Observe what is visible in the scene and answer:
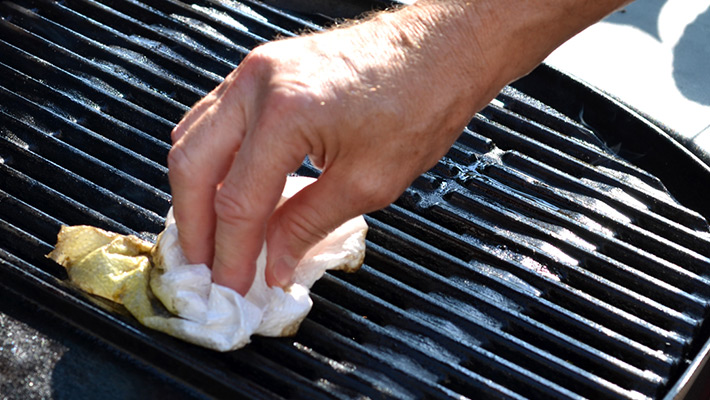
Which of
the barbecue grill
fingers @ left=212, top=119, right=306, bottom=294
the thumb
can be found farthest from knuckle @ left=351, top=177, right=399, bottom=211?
the barbecue grill

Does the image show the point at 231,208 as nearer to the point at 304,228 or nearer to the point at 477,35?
the point at 304,228

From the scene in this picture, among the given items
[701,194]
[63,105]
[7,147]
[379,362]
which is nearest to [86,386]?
[379,362]

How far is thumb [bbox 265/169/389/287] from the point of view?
1363 mm

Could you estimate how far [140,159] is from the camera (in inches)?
70.1

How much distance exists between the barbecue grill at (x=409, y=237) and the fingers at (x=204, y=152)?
10.1 inches

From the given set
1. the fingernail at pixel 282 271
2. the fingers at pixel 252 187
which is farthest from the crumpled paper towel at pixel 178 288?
the fingers at pixel 252 187

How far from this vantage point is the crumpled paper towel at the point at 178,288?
56.1 inches

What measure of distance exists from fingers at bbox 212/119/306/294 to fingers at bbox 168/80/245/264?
0.04 meters

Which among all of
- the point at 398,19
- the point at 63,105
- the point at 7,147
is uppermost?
the point at 398,19

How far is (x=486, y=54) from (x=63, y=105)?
3.29ft

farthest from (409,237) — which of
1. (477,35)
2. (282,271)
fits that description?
(477,35)

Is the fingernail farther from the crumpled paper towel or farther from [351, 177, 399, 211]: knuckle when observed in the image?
[351, 177, 399, 211]: knuckle

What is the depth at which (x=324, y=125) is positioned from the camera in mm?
1287

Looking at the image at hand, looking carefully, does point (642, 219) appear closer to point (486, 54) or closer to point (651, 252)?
point (651, 252)
